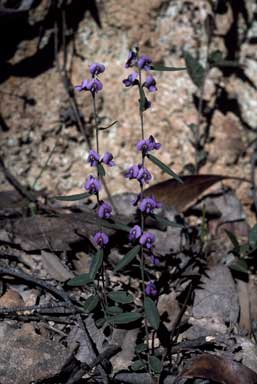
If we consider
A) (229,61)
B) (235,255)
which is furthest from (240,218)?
(229,61)

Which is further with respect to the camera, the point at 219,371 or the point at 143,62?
the point at 219,371

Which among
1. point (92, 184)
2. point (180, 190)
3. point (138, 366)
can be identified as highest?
point (92, 184)

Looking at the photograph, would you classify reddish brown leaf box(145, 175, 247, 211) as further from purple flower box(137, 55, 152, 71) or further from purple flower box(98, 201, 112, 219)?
purple flower box(137, 55, 152, 71)

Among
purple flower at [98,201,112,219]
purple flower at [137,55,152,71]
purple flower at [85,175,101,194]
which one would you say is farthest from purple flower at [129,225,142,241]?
purple flower at [137,55,152,71]

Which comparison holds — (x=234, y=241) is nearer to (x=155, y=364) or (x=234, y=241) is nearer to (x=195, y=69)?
(x=155, y=364)

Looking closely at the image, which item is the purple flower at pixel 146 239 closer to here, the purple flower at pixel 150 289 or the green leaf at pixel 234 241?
the purple flower at pixel 150 289

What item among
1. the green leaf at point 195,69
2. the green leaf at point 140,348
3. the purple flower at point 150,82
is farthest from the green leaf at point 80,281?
the green leaf at point 195,69

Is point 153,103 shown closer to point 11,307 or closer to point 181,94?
point 181,94

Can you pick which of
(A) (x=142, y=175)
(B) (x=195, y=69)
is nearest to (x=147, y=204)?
(A) (x=142, y=175)
